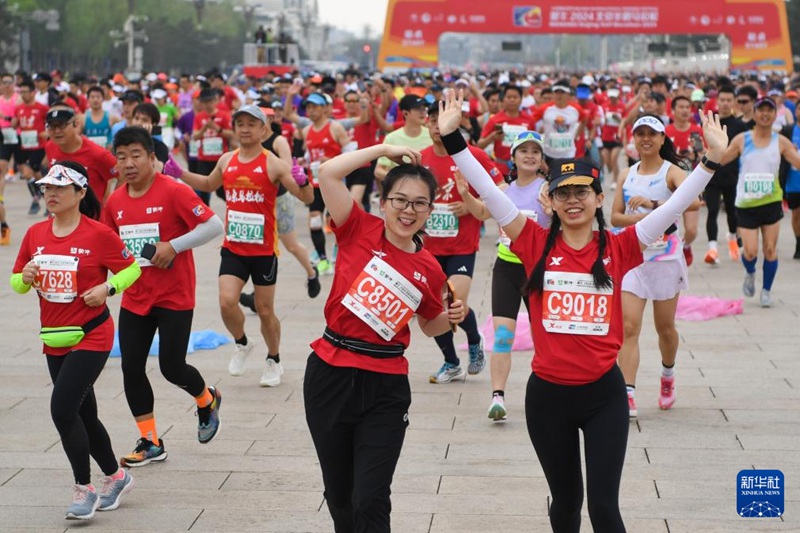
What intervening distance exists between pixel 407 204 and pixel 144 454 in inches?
112

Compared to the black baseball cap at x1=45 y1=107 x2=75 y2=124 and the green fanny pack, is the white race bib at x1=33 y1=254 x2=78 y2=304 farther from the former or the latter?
the black baseball cap at x1=45 y1=107 x2=75 y2=124

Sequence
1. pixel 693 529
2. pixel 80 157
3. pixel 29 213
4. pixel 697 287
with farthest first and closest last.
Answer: pixel 29 213
pixel 697 287
pixel 80 157
pixel 693 529

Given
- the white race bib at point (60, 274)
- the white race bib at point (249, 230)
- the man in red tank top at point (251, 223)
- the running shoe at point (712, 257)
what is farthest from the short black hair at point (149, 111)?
the running shoe at point (712, 257)

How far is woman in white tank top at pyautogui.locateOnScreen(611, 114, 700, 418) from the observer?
311 inches

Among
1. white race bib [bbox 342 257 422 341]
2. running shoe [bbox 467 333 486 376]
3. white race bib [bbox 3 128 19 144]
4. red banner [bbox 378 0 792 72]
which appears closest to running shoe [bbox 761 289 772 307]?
running shoe [bbox 467 333 486 376]

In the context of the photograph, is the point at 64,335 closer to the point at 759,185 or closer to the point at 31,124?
the point at 759,185

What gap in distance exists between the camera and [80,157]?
31.8 feet

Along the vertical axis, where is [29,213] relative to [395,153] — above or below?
below

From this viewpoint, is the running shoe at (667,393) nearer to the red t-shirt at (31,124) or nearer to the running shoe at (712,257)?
the running shoe at (712,257)

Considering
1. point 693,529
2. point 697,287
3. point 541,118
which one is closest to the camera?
point 693,529

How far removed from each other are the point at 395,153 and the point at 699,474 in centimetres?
292

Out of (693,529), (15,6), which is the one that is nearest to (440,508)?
(693,529)

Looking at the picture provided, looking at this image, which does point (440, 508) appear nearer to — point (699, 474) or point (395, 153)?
point (699, 474)

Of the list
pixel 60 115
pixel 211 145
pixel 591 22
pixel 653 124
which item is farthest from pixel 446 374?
pixel 591 22
